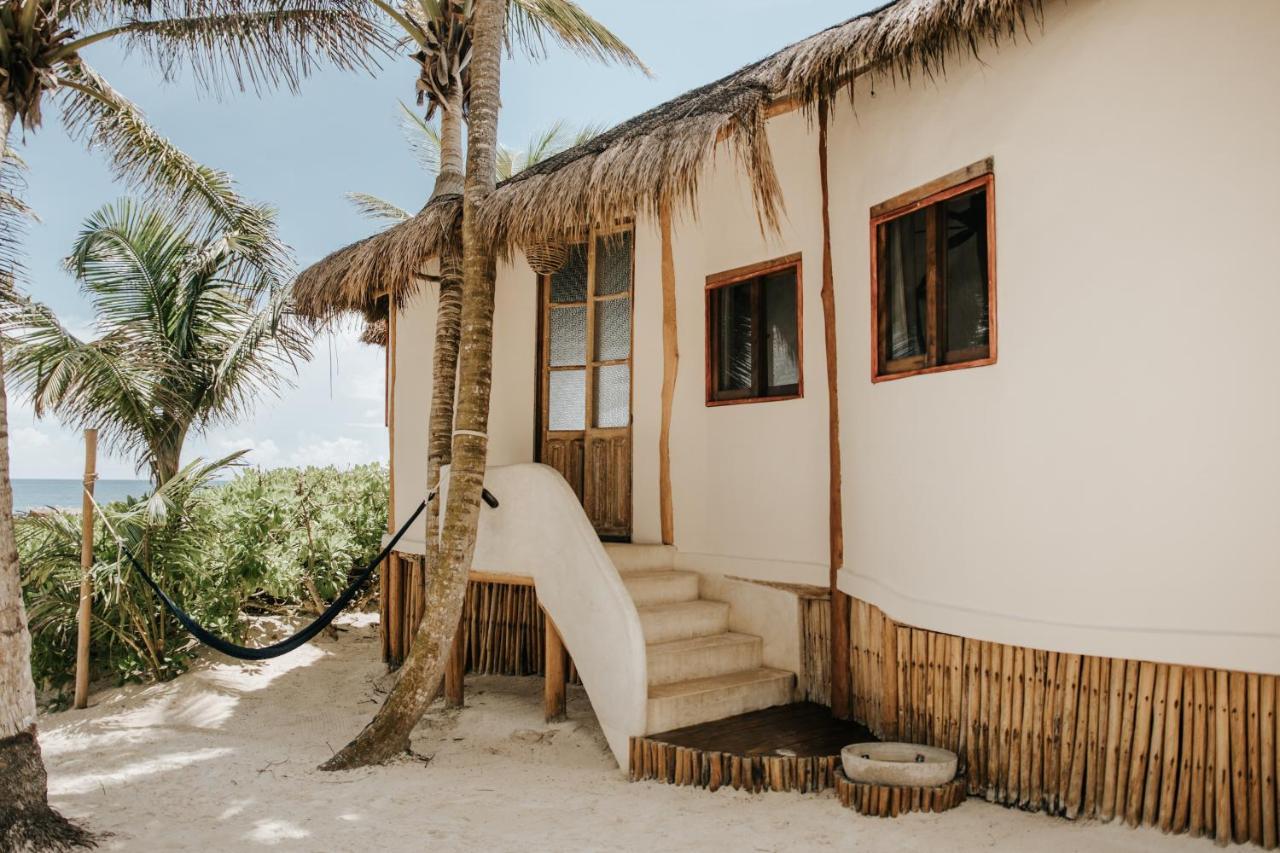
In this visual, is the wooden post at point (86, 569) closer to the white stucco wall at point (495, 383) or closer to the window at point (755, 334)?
the white stucco wall at point (495, 383)

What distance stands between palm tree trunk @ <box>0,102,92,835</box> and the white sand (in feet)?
0.84

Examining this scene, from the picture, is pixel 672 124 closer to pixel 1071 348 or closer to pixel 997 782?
pixel 1071 348

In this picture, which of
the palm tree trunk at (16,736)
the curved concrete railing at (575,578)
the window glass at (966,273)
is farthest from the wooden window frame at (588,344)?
the palm tree trunk at (16,736)

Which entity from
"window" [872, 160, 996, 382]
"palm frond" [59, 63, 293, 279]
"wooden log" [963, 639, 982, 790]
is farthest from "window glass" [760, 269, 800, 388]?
"palm frond" [59, 63, 293, 279]

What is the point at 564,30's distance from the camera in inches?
322

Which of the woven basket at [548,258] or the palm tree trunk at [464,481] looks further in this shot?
the woven basket at [548,258]

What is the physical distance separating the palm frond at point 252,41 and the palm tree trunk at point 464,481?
63.2 inches

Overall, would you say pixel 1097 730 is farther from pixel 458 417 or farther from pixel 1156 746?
pixel 458 417

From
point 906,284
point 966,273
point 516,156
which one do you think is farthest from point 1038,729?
point 516,156

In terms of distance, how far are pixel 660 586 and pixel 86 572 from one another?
4152 mm

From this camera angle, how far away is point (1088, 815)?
3576 mm

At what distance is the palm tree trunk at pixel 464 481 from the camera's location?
471 cm

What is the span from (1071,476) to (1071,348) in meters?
0.53

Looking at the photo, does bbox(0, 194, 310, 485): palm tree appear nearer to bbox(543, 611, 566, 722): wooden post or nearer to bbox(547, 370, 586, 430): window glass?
bbox(547, 370, 586, 430): window glass
